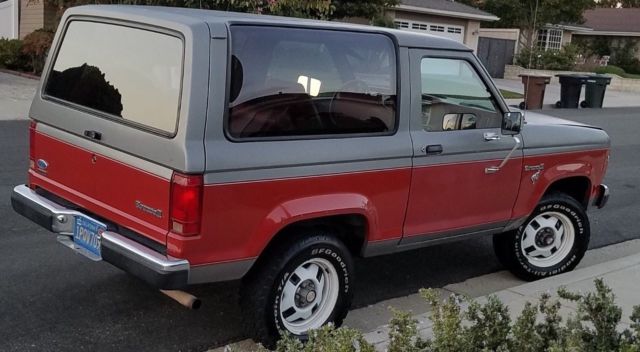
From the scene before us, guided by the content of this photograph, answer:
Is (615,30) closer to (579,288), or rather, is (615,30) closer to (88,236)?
(579,288)

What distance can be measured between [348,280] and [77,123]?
193 centimetres

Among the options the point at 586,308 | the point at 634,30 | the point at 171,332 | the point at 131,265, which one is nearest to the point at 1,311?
the point at 171,332

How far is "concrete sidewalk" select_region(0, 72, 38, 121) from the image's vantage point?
13.2 meters

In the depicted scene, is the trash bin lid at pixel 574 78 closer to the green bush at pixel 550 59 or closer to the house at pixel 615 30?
the green bush at pixel 550 59

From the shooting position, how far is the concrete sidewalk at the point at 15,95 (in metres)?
13.2

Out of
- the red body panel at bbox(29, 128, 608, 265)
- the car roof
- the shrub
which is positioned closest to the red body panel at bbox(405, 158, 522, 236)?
the red body panel at bbox(29, 128, 608, 265)

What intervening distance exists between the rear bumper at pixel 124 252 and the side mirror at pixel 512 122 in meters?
2.66

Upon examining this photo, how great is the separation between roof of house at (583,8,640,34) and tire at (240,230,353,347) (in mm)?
48734

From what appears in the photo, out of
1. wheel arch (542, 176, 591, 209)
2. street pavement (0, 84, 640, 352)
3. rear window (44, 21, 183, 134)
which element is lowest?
street pavement (0, 84, 640, 352)

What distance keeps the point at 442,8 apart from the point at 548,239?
85.2ft

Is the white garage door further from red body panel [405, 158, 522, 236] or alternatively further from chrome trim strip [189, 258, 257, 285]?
chrome trim strip [189, 258, 257, 285]

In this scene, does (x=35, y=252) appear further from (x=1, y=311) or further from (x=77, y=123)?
(x=77, y=123)

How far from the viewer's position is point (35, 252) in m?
5.78

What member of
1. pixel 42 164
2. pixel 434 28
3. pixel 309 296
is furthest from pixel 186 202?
pixel 434 28
